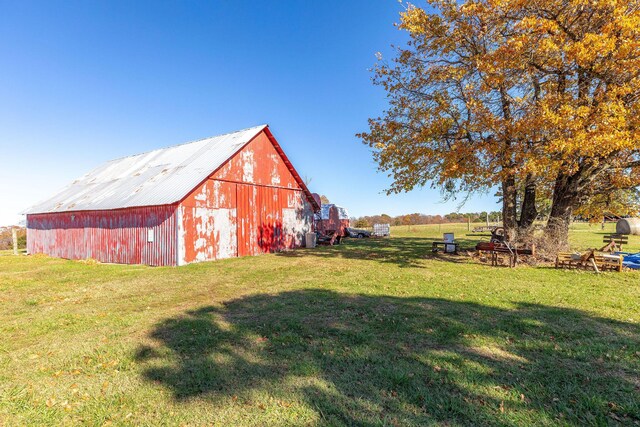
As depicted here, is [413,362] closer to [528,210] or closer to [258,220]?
[528,210]

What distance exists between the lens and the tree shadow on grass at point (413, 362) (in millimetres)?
3629

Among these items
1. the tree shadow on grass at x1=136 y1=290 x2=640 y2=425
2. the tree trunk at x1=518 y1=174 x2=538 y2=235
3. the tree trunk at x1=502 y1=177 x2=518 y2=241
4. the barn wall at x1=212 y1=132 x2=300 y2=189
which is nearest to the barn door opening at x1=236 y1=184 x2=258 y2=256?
the barn wall at x1=212 y1=132 x2=300 y2=189

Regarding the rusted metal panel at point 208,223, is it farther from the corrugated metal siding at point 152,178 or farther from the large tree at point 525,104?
the large tree at point 525,104

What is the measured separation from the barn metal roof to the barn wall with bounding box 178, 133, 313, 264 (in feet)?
2.29

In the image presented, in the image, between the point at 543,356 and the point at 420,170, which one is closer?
the point at 543,356

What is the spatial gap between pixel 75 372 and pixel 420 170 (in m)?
15.0

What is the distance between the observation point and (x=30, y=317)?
7.54m

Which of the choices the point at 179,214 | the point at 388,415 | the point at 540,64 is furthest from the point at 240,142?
the point at 388,415

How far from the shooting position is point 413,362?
15.5ft

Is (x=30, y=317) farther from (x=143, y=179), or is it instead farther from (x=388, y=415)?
(x=143, y=179)

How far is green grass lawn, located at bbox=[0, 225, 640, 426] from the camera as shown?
3.65 meters

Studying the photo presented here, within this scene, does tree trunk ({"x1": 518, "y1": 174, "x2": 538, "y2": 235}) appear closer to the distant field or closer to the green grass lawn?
the distant field

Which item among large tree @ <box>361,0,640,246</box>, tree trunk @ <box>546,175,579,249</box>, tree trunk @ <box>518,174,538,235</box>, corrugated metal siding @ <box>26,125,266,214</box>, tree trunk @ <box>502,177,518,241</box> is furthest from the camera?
corrugated metal siding @ <box>26,125,266,214</box>

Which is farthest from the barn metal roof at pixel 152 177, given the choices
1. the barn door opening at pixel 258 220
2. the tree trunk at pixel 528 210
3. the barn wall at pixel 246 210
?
the tree trunk at pixel 528 210
